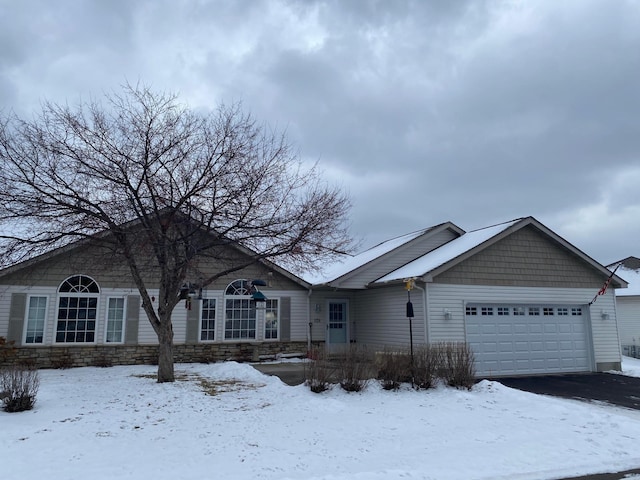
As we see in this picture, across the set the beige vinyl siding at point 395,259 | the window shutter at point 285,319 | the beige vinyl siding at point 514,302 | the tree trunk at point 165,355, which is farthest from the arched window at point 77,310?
the beige vinyl siding at point 514,302

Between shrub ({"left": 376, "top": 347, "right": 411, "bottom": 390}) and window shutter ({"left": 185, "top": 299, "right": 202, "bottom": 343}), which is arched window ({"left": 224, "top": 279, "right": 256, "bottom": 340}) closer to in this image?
window shutter ({"left": 185, "top": 299, "right": 202, "bottom": 343})

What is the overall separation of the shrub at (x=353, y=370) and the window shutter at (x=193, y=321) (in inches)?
298

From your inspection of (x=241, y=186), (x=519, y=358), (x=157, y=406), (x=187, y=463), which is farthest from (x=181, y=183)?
(x=519, y=358)

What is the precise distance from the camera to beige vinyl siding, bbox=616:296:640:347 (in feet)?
81.6

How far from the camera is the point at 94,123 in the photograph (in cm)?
1112

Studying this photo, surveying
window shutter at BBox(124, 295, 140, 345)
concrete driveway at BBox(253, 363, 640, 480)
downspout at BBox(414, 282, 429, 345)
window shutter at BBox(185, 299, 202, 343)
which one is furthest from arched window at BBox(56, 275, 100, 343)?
downspout at BBox(414, 282, 429, 345)

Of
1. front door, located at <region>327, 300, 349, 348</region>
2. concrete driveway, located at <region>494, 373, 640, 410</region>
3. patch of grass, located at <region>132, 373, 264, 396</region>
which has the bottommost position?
concrete driveway, located at <region>494, 373, 640, 410</region>

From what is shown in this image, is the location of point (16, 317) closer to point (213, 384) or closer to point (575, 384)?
point (213, 384)

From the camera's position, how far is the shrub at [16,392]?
8289mm

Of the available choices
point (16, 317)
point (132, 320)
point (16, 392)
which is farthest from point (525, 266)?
point (16, 317)

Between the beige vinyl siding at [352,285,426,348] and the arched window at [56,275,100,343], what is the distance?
9343 mm

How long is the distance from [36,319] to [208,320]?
5.30 meters

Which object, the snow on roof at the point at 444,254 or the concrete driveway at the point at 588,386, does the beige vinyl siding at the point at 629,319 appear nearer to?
the concrete driveway at the point at 588,386

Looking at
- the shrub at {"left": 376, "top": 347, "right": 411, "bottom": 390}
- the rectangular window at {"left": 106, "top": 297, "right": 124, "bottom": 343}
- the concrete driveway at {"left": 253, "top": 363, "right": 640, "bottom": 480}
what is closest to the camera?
the shrub at {"left": 376, "top": 347, "right": 411, "bottom": 390}
